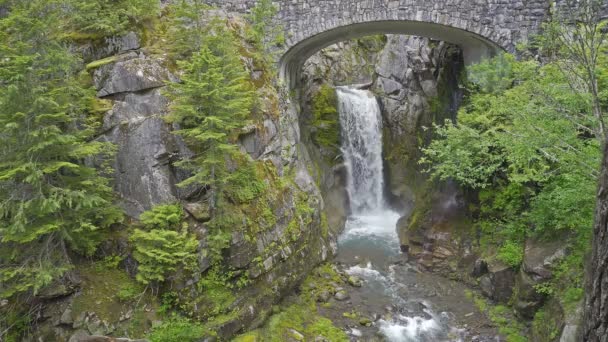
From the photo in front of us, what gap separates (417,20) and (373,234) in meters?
8.36

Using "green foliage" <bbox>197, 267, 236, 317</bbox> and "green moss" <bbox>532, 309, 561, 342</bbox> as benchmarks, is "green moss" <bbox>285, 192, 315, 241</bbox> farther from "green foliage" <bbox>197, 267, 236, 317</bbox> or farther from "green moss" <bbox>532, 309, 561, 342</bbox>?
"green moss" <bbox>532, 309, 561, 342</bbox>

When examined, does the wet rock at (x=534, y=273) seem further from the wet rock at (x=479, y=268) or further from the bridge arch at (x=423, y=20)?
the bridge arch at (x=423, y=20)

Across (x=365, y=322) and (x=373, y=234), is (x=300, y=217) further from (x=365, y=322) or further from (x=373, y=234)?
(x=373, y=234)

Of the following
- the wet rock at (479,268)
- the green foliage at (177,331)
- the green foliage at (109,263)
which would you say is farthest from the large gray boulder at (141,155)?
the wet rock at (479,268)

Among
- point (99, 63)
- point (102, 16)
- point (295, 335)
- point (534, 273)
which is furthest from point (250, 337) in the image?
point (102, 16)

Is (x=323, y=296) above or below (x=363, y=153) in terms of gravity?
below

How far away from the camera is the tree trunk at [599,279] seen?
363 cm

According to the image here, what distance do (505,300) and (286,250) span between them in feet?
20.0

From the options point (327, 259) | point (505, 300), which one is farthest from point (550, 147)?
point (327, 259)

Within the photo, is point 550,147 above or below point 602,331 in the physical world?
above

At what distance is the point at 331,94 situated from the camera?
1912 centimetres

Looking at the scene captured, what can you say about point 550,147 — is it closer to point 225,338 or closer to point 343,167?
point 225,338

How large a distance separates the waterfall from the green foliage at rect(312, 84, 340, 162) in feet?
1.03

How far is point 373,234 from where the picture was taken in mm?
16062
